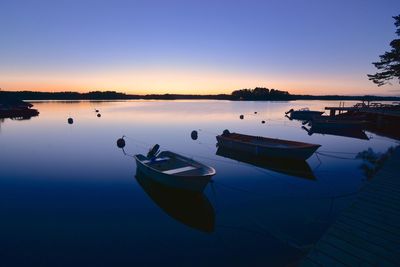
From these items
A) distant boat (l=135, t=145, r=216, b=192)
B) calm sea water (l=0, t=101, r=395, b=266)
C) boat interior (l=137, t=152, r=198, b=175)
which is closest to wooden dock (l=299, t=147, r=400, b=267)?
calm sea water (l=0, t=101, r=395, b=266)

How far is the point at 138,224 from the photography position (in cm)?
1258

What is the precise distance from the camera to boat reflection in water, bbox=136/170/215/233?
12.7m

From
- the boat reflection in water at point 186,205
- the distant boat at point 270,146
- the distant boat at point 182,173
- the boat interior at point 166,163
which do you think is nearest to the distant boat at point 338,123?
the distant boat at point 270,146

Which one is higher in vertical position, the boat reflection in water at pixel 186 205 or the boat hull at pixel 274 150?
the boat hull at pixel 274 150

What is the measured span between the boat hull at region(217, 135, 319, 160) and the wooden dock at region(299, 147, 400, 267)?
38.6 ft

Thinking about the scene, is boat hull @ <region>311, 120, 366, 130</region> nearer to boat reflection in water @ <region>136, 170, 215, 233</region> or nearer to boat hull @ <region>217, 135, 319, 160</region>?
boat hull @ <region>217, 135, 319, 160</region>

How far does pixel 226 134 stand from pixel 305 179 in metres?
13.6

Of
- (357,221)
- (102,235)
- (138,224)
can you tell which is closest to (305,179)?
(357,221)

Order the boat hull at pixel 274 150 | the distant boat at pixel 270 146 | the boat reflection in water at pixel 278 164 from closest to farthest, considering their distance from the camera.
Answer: the boat reflection in water at pixel 278 164 → the boat hull at pixel 274 150 → the distant boat at pixel 270 146

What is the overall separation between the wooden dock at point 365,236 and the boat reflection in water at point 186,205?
5985 mm

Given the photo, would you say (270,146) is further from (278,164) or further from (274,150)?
(278,164)

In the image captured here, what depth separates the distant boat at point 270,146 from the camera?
22.1 m

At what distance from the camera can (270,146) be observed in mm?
23531

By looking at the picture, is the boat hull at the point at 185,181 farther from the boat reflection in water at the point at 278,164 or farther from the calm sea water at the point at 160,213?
the boat reflection in water at the point at 278,164
